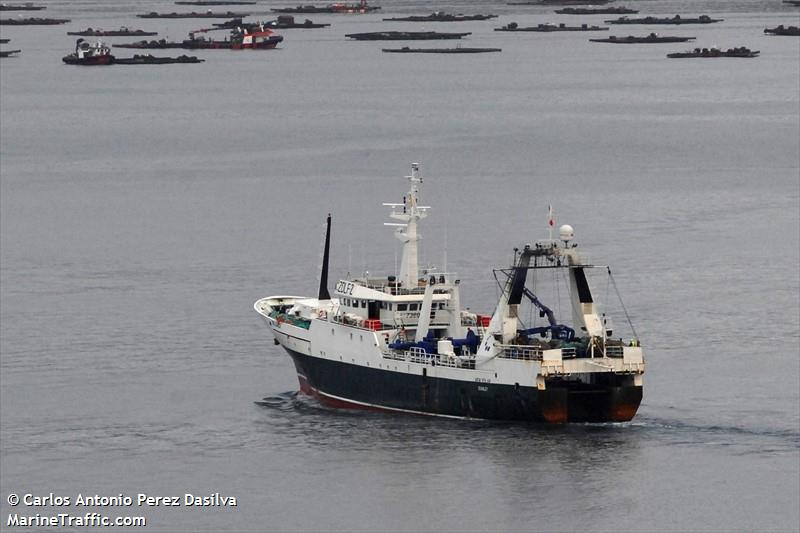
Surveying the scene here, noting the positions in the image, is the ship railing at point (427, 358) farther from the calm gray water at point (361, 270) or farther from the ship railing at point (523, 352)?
the calm gray water at point (361, 270)

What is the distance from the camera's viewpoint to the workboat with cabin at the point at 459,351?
200 feet

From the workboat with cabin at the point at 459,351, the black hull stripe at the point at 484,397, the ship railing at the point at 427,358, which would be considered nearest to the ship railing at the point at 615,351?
the workboat with cabin at the point at 459,351

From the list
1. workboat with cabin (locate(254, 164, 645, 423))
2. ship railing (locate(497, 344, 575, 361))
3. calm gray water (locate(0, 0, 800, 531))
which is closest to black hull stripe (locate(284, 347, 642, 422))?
workboat with cabin (locate(254, 164, 645, 423))

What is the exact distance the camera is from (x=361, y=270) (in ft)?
292

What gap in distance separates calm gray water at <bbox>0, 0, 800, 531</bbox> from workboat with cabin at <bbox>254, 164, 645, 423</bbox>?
1014 mm

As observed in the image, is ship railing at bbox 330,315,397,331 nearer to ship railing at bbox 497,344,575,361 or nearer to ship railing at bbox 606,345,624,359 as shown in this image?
ship railing at bbox 497,344,575,361

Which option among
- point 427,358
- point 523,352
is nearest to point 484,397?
point 523,352

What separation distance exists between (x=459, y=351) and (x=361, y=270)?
25.4m

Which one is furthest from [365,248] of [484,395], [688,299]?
[484,395]

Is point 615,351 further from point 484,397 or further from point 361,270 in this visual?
point 361,270

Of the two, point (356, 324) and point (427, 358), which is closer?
point (427, 358)

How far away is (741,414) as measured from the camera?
62.5 m

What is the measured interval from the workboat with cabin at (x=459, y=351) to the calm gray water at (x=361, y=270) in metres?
1.01

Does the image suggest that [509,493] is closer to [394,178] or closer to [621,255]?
[621,255]
